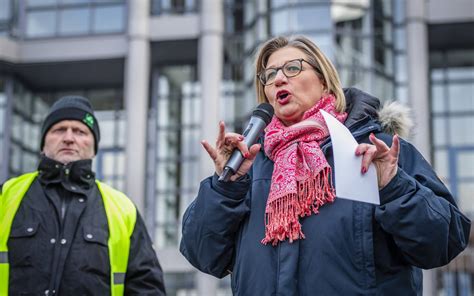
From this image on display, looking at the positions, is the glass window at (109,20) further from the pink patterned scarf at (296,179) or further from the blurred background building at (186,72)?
the pink patterned scarf at (296,179)

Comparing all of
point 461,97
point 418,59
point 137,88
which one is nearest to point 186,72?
point 137,88

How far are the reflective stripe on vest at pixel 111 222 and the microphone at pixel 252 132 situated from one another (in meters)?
1.81

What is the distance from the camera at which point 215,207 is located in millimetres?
3098

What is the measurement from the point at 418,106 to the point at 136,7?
9.18 metres

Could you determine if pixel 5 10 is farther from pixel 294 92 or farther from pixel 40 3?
pixel 294 92

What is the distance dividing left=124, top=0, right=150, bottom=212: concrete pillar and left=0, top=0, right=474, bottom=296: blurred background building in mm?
33

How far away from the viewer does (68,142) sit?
16.4ft

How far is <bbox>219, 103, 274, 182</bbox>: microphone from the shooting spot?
119 inches

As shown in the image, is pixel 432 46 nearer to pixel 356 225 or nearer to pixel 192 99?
pixel 192 99

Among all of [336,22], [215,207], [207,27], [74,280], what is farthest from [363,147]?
[207,27]

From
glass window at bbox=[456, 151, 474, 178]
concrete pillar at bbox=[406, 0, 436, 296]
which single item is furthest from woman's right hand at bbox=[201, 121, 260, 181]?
glass window at bbox=[456, 151, 474, 178]

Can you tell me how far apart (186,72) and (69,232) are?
22.7 meters

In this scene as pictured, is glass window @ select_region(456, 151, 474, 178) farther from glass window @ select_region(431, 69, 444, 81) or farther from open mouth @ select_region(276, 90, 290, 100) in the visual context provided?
open mouth @ select_region(276, 90, 290, 100)

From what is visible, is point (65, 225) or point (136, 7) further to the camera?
point (136, 7)
